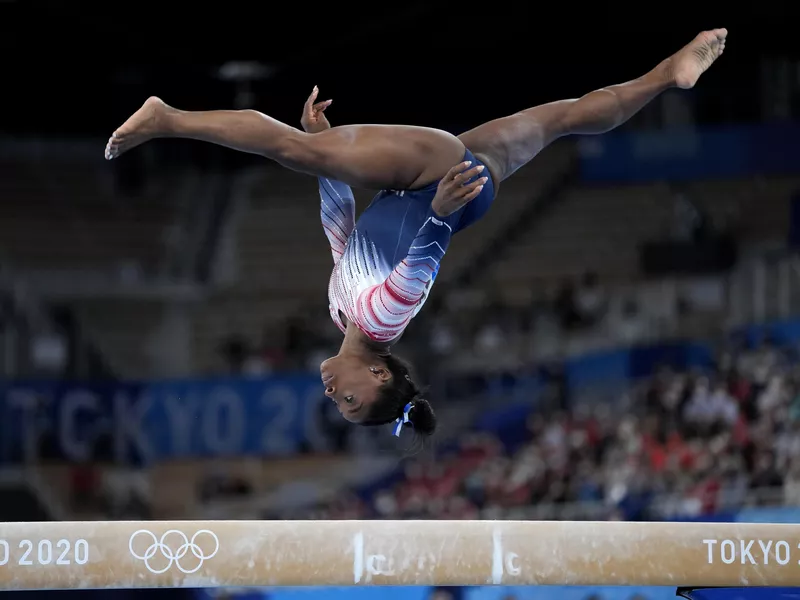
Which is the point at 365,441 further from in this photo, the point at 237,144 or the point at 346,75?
the point at 237,144

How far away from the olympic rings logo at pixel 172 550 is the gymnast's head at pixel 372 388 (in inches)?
28.5

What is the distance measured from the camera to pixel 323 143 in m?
4.33

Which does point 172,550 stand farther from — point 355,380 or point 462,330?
point 462,330

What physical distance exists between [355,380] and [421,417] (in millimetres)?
337

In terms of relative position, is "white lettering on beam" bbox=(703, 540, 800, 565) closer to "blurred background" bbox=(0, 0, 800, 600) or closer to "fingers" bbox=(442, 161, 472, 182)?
"fingers" bbox=(442, 161, 472, 182)

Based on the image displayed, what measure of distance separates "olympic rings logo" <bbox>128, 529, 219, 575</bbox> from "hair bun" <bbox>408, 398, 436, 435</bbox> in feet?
2.97

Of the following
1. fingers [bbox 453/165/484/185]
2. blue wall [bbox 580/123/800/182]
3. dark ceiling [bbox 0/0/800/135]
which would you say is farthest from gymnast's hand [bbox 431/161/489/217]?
dark ceiling [bbox 0/0/800/135]

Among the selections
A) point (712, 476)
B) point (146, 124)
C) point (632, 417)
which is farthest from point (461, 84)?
point (146, 124)

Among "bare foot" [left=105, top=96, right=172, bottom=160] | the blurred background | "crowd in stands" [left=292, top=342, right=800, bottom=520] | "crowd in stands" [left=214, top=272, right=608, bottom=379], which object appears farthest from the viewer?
"crowd in stands" [left=214, top=272, right=608, bottom=379]

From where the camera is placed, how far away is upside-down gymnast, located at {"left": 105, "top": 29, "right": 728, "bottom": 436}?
4.26 meters

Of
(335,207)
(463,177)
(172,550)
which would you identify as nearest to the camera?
(463,177)

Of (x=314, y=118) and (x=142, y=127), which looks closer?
(x=142, y=127)

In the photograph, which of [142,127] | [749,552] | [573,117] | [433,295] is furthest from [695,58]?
[433,295]

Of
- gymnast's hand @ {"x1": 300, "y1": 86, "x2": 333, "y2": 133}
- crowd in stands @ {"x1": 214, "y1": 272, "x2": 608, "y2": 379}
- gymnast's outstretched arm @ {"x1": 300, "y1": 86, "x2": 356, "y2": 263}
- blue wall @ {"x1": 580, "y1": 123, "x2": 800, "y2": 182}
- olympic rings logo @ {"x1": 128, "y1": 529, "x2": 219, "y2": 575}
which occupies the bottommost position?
olympic rings logo @ {"x1": 128, "y1": 529, "x2": 219, "y2": 575}
